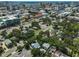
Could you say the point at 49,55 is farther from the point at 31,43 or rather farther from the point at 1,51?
the point at 1,51

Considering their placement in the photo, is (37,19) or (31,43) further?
(37,19)

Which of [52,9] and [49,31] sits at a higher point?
[52,9]

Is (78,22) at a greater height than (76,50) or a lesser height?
greater

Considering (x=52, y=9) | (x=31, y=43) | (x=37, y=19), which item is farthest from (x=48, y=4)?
(x=31, y=43)

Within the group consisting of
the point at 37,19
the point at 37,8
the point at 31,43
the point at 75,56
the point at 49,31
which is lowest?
the point at 75,56

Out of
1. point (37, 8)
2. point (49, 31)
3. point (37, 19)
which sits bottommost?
point (49, 31)

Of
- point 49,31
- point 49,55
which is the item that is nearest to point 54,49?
point 49,55

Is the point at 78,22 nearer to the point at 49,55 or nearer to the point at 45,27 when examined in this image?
the point at 45,27

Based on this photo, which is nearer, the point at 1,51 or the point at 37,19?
the point at 1,51
